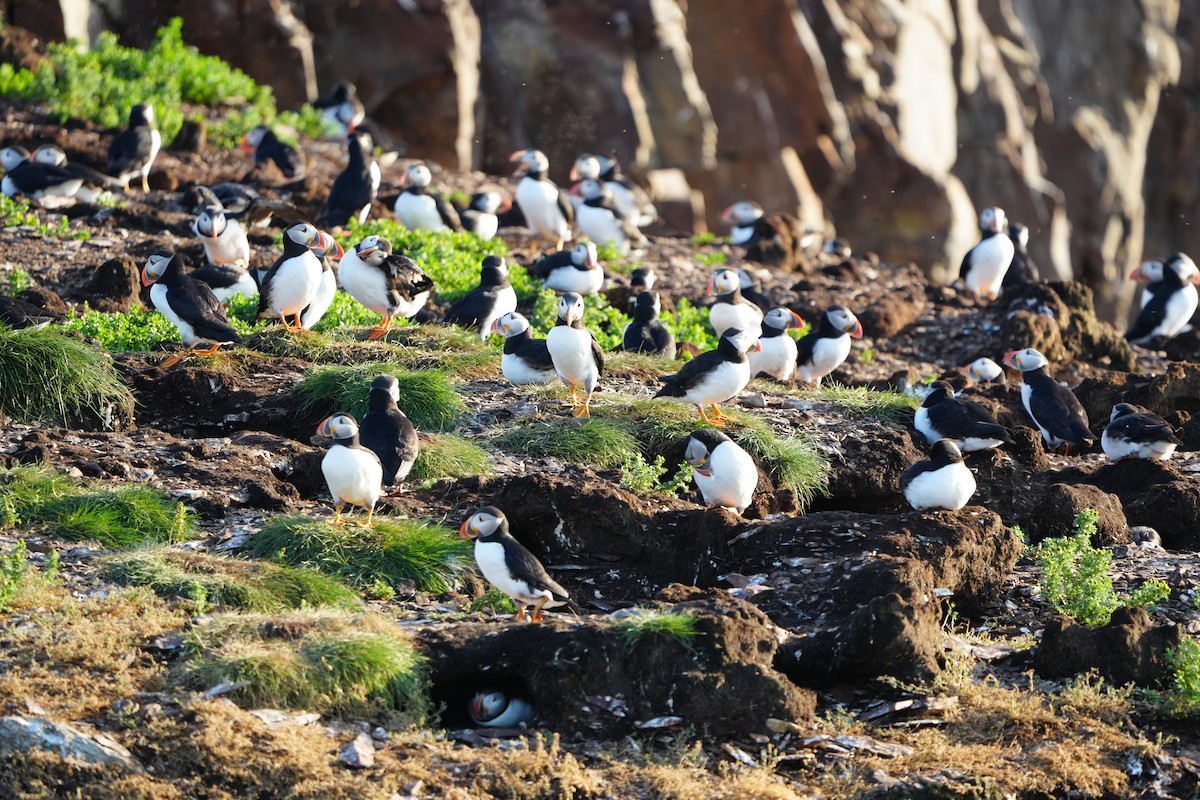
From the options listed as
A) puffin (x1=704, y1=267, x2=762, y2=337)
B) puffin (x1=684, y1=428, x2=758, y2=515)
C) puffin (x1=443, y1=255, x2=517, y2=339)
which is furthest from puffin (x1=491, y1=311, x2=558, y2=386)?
puffin (x1=704, y1=267, x2=762, y2=337)

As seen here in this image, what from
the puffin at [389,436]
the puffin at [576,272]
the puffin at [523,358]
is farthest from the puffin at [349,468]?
the puffin at [576,272]

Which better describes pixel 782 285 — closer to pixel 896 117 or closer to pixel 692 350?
pixel 692 350

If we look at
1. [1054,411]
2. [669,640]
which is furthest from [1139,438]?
[669,640]

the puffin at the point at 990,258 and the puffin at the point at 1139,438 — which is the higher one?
the puffin at the point at 1139,438

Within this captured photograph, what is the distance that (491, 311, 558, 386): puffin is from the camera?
9820mm

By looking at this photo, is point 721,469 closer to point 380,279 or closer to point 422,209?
point 380,279

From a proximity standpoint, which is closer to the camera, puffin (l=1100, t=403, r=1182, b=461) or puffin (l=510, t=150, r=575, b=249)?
puffin (l=1100, t=403, r=1182, b=461)

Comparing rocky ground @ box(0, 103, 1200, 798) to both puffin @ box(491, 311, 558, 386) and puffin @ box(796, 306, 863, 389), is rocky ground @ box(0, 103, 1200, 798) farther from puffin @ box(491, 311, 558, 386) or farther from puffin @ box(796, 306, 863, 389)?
puffin @ box(796, 306, 863, 389)

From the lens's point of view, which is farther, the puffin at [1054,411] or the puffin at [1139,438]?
the puffin at [1054,411]

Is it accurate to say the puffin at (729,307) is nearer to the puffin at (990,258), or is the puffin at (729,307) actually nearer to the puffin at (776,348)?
the puffin at (776,348)

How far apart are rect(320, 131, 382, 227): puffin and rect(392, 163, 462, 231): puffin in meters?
0.35

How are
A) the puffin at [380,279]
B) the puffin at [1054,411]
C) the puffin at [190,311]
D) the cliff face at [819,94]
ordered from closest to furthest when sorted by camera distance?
the puffin at [190,311]
the puffin at [1054,411]
the puffin at [380,279]
the cliff face at [819,94]

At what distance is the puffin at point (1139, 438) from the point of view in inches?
394

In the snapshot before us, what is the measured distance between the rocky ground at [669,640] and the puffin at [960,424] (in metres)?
0.21
